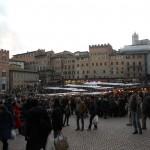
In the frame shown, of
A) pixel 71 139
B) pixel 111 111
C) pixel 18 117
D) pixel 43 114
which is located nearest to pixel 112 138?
pixel 71 139

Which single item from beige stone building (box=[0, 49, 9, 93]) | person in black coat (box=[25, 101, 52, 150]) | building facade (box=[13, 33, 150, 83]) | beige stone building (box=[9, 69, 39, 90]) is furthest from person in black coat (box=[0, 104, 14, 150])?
building facade (box=[13, 33, 150, 83])

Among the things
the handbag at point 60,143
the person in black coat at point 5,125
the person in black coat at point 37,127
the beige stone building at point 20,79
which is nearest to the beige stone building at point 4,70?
the beige stone building at point 20,79

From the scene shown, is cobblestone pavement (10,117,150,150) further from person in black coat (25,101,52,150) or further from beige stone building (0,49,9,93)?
beige stone building (0,49,9,93)

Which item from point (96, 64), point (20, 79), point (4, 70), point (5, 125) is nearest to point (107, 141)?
point (5, 125)

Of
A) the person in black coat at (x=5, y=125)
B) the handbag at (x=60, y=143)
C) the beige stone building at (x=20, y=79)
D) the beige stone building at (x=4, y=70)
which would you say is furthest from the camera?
the beige stone building at (x=20, y=79)

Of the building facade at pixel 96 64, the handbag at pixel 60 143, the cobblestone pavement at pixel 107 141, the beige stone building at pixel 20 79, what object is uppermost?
the building facade at pixel 96 64

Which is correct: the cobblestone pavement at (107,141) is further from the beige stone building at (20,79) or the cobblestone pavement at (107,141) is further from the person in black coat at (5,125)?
the beige stone building at (20,79)

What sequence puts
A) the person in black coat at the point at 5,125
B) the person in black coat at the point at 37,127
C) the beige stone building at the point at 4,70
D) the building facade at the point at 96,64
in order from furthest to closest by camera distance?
the building facade at the point at 96,64 < the beige stone building at the point at 4,70 < the person in black coat at the point at 5,125 < the person in black coat at the point at 37,127

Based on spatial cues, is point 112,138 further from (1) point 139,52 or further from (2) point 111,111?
(1) point 139,52

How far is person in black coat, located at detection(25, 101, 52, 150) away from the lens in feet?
28.7

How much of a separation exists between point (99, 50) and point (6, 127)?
144557 millimetres

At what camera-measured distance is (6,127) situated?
36.2ft

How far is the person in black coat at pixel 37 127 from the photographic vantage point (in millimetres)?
8750

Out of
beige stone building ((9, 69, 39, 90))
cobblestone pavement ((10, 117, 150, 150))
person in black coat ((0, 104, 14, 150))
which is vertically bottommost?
cobblestone pavement ((10, 117, 150, 150))
